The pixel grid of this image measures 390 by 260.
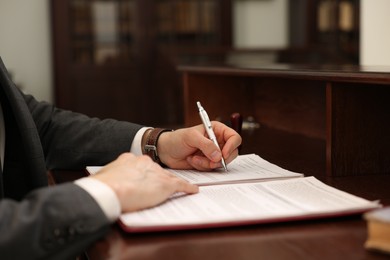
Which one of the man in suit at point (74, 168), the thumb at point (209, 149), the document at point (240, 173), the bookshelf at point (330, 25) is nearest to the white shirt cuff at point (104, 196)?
the man in suit at point (74, 168)

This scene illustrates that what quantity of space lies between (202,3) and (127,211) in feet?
17.9

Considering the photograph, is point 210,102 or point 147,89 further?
point 147,89

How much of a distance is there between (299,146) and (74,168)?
2.07ft

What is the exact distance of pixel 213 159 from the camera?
4.31 ft

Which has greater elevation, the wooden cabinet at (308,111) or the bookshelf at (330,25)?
the bookshelf at (330,25)

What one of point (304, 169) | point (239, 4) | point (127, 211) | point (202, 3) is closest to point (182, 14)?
point (202, 3)

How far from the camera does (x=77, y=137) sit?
1554 mm

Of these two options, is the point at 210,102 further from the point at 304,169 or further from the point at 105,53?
the point at 105,53

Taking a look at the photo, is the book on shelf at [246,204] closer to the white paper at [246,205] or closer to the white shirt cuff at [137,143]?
the white paper at [246,205]

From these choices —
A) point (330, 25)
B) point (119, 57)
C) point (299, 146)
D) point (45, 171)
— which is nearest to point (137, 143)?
point (45, 171)

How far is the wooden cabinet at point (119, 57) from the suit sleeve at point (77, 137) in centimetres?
414

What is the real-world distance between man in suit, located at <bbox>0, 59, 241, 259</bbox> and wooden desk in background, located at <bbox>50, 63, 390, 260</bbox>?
0.05 meters

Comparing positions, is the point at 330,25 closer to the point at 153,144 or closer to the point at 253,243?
the point at 153,144

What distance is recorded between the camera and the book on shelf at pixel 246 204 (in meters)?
0.92
